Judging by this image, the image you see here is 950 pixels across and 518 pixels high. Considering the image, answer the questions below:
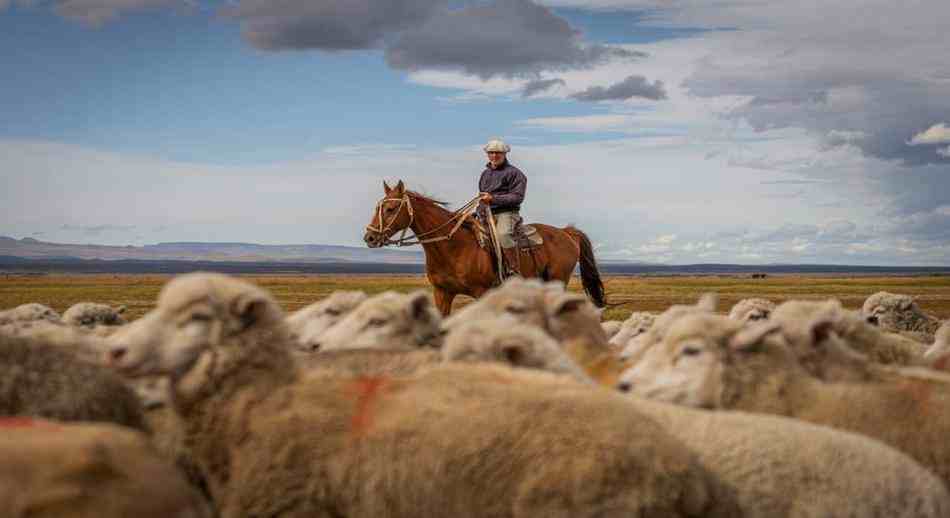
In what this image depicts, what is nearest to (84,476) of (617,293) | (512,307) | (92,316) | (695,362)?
(695,362)

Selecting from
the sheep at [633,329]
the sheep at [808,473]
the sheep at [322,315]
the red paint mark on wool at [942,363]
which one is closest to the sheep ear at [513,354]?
the sheep at [808,473]

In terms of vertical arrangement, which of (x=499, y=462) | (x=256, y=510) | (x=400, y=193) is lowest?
(x=256, y=510)

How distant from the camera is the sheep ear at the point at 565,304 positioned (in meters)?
9.05

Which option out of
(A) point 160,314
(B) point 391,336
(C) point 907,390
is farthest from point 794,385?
(A) point 160,314

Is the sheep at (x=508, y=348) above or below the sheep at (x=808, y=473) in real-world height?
above

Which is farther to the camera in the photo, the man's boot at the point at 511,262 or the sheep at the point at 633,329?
the man's boot at the point at 511,262

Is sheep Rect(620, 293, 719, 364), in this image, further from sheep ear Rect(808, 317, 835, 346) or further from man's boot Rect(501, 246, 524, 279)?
man's boot Rect(501, 246, 524, 279)

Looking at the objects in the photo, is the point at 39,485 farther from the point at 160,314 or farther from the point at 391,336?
the point at 391,336

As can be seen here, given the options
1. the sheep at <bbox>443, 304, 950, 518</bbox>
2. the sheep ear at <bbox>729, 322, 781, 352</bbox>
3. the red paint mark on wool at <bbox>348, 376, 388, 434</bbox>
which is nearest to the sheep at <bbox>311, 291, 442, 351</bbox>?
the red paint mark on wool at <bbox>348, 376, 388, 434</bbox>

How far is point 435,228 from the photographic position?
20562 millimetres

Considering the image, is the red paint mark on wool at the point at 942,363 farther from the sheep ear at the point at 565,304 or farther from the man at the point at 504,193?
the man at the point at 504,193

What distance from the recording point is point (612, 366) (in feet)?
28.7

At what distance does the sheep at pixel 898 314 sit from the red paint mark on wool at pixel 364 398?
41.2ft

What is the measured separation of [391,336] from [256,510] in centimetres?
327
